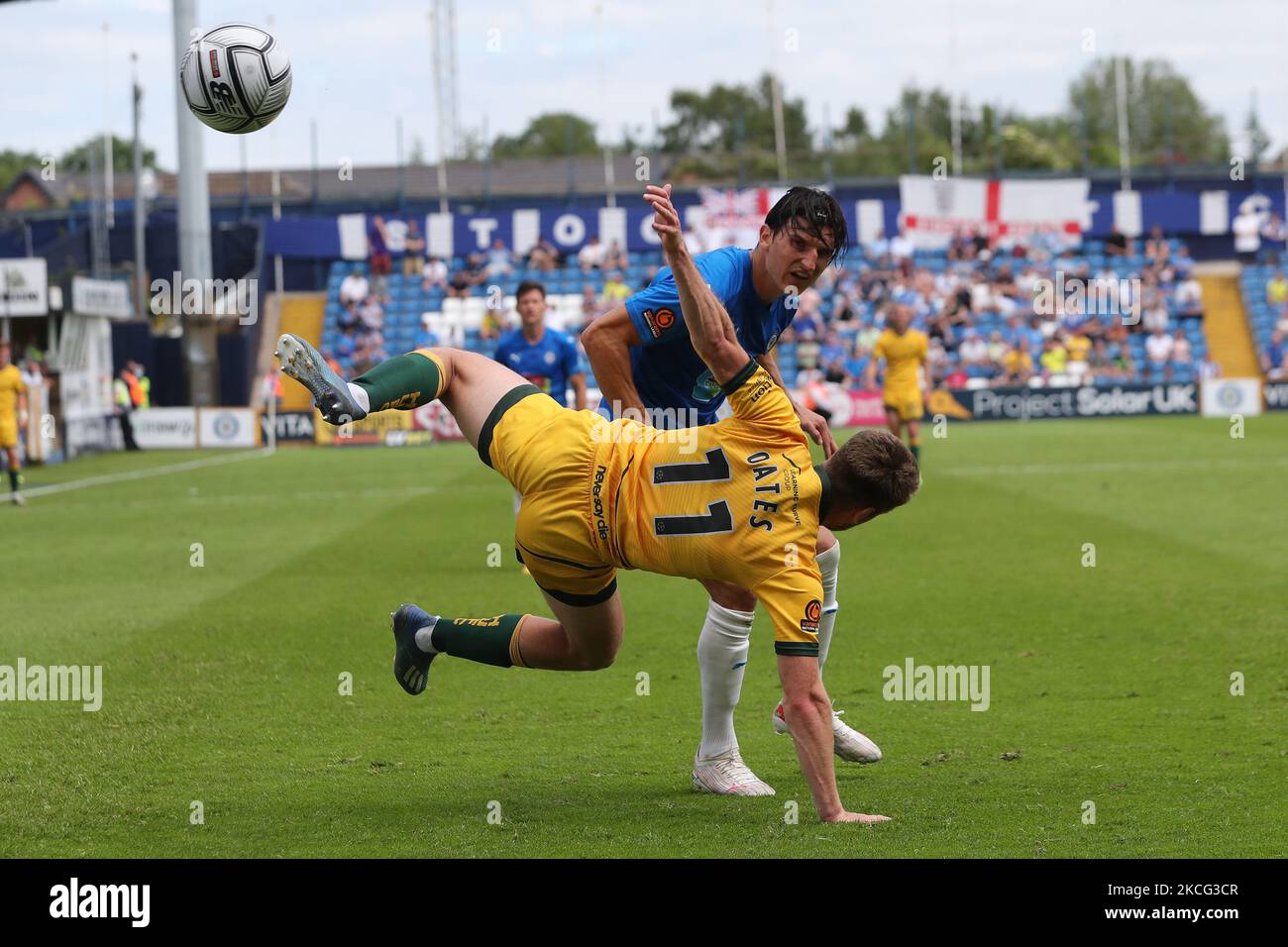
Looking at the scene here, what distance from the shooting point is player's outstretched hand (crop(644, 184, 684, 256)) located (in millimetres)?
→ 4949

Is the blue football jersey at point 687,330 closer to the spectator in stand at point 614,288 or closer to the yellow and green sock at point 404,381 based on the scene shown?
the yellow and green sock at point 404,381

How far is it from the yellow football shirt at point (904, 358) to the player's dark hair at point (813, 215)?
50.7 ft

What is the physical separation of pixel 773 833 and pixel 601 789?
932 millimetres

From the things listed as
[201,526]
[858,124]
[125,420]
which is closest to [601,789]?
[201,526]

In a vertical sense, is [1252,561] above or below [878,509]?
below

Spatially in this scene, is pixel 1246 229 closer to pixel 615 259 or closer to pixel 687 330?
pixel 615 259

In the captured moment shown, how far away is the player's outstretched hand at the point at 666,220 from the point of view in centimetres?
495

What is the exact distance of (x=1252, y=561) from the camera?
39.4 feet

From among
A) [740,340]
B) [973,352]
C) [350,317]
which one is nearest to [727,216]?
[973,352]

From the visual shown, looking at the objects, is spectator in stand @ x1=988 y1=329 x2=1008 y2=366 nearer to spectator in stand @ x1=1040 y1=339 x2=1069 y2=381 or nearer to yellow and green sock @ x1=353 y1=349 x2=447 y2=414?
spectator in stand @ x1=1040 y1=339 x2=1069 y2=381

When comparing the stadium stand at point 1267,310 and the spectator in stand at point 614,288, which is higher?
the spectator in stand at point 614,288

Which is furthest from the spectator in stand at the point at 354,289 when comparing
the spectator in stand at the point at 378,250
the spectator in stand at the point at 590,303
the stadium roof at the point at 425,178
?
the stadium roof at the point at 425,178

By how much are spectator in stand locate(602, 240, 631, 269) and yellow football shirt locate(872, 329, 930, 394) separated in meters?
22.0

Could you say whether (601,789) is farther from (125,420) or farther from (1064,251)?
(1064,251)
